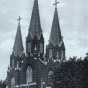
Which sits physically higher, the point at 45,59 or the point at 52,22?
the point at 52,22

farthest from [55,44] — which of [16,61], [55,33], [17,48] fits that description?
[16,61]

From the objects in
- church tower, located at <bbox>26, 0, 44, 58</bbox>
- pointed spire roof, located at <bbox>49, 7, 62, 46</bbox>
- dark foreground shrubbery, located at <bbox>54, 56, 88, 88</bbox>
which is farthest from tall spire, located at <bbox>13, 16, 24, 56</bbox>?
dark foreground shrubbery, located at <bbox>54, 56, 88, 88</bbox>

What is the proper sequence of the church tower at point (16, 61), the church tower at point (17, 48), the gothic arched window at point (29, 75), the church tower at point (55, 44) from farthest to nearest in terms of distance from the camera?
the church tower at point (17, 48) → the church tower at point (16, 61) → the church tower at point (55, 44) → the gothic arched window at point (29, 75)

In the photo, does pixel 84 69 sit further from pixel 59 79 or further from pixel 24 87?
pixel 24 87

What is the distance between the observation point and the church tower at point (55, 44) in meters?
83.6

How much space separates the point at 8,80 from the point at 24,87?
4696mm

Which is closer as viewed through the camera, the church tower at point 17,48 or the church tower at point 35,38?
the church tower at point 35,38

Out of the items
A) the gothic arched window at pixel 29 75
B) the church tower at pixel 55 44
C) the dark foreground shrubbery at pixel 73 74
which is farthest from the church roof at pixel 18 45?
the dark foreground shrubbery at pixel 73 74

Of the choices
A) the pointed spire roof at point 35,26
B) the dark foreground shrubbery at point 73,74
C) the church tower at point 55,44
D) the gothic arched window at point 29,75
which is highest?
the pointed spire roof at point 35,26

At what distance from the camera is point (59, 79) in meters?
67.2

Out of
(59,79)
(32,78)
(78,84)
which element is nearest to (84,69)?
(78,84)

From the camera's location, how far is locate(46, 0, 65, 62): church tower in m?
83.6

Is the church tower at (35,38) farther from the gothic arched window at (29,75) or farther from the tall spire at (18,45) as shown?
the tall spire at (18,45)

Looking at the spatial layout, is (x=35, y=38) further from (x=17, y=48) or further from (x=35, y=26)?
(x=17, y=48)
